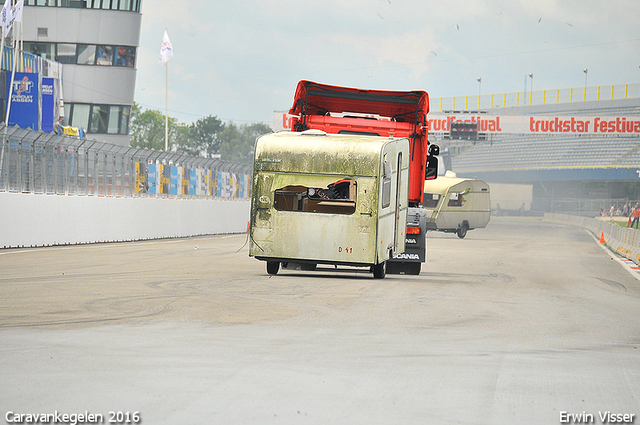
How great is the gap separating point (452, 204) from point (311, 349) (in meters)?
31.4

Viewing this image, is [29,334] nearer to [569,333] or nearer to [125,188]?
[569,333]

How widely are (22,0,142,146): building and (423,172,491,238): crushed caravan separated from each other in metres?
32.4

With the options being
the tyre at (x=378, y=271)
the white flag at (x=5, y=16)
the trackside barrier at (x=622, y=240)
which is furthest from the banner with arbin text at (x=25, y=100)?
the tyre at (x=378, y=271)

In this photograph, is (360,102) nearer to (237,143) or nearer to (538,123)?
(538,123)

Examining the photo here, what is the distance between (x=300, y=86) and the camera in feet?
57.5

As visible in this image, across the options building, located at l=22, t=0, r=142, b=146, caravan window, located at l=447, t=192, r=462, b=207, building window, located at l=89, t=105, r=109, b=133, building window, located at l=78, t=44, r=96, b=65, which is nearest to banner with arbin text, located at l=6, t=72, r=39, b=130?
building, located at l=22, t=0, r=142, b=146

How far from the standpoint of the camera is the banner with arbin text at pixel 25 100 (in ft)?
172

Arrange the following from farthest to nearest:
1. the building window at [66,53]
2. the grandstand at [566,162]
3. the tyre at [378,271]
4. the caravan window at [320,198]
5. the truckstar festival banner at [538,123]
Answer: the grandstand at [566,162], the truckstar festival banner at [538,123], the building window at [66,53], the tyre at [378,271], the caravan window at [320,198]

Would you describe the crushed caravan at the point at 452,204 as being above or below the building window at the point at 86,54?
below

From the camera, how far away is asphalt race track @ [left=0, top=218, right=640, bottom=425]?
5.66 m

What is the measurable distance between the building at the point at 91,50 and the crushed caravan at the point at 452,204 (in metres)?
32.4

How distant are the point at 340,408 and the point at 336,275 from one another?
11302 millimetres

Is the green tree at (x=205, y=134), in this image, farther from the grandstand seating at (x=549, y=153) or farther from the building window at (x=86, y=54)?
the building window at (x=86, y=54)

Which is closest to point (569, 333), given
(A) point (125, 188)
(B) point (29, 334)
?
(B) point (29, 334)
